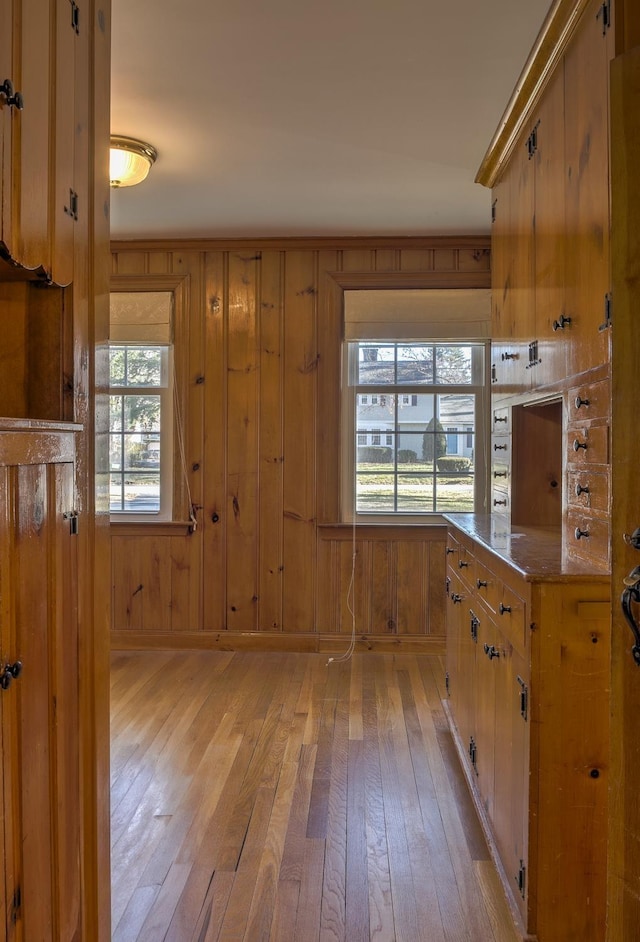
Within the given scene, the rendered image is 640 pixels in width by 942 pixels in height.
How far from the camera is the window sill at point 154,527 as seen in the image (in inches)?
171

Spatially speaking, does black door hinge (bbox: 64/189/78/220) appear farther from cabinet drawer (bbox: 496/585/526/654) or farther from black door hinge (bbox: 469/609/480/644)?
black door hinge (bbox: 469/609/480/644)

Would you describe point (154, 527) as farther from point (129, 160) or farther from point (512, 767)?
point (512, 767)

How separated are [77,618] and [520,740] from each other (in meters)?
1.13

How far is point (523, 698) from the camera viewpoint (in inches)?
66.1

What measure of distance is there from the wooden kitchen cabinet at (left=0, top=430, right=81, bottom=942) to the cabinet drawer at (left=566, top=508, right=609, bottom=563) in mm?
1360

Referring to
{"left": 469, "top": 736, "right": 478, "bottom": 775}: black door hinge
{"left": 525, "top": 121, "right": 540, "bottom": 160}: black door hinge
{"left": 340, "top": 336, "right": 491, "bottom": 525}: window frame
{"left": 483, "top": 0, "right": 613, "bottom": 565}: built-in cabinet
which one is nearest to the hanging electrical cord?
{"left": 340, "top": 336, "right": 491, "bottom": 525}: window frame

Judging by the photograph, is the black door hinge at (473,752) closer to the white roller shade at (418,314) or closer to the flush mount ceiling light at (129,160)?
the white roller shade at (418,314)

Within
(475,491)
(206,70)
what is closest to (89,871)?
(206,70)

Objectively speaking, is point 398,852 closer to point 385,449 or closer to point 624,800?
point 624,800

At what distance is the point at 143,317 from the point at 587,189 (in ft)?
9.91

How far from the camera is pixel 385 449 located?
4.32 metres

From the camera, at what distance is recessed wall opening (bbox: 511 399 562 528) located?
2.90 metres

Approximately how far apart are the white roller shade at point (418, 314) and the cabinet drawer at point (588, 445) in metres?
2.12

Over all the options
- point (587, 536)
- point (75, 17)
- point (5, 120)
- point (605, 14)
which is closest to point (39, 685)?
point (5, 120)
